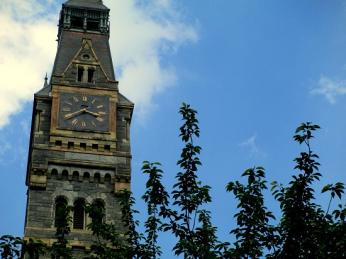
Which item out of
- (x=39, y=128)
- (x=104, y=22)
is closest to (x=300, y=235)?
(x=39, y=128)

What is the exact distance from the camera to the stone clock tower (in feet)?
159

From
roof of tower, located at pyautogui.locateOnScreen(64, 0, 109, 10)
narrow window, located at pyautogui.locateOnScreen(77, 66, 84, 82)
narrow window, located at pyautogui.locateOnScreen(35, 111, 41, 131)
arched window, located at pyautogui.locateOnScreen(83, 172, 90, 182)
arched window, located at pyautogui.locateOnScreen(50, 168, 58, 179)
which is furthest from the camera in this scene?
roof of tower, located at pyautogui.locateOnScreen(64, 0, 109, 10)

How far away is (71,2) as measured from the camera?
62562 millimetres

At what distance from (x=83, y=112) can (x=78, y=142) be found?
2463 mm

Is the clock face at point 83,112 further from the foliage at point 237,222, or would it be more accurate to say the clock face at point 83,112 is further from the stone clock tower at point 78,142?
the foliage at point 237,222

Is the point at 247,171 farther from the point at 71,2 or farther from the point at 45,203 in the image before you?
the point at 71,2

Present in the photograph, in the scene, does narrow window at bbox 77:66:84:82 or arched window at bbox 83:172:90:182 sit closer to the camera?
arched window at bbox 83:172:90:182

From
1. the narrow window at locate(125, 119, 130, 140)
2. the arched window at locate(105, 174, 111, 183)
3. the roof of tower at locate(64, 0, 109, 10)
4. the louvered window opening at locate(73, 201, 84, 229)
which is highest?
the roof of tower at locate(64, 0, 109, 10)

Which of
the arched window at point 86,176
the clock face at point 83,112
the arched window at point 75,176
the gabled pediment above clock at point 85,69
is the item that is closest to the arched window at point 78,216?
the arched window at point 75,176

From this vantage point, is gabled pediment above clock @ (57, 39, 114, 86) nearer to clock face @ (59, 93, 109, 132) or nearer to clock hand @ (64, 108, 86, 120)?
clock face @ (59, 93, 109, 132)

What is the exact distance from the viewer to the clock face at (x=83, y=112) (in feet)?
172

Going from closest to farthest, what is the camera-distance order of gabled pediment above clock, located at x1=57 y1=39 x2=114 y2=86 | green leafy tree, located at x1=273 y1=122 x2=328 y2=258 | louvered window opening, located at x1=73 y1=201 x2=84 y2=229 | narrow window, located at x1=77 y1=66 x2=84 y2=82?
1. green leafy tree, located at x1=273 y1=122 x2=328 y2=258
2. louvered window opening, located at x1=73 y1=201 x2=84 y2=229
3. gabled pediment above clock, located at x1=57 y1=39 x2=114 y2=86
4. narrow window, located at x1=77 y1=66 x2=84 y2=82

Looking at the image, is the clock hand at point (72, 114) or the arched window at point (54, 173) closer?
the arched window at point (54, 173)

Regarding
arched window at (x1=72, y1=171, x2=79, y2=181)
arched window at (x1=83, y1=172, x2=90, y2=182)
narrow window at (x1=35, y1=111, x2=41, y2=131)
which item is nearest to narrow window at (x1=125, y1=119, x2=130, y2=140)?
arched window at (x1=83, y1=172, x2=90, y2=182)
